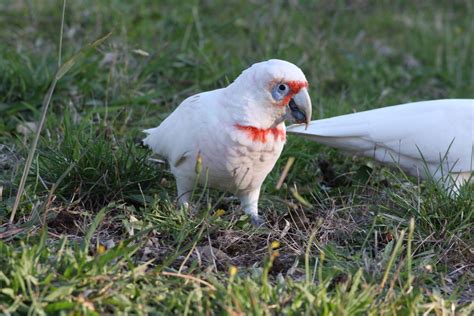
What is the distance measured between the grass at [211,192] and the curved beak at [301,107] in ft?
1.13

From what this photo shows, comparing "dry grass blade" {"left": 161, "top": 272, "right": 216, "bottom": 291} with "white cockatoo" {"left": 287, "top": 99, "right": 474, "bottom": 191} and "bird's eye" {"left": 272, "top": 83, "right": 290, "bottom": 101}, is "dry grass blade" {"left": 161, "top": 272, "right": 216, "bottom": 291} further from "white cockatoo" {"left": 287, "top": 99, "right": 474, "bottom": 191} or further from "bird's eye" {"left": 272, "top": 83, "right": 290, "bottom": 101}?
"white cockatoo" {"left": 287, "top": 99, "right": 474, "bottom": 191}

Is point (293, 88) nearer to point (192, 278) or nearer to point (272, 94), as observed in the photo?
point (272, 94)

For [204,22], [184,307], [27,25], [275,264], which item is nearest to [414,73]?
[204,22]

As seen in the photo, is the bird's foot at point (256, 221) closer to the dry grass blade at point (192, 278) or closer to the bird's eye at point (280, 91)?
the bird's eye at point (280, 91)

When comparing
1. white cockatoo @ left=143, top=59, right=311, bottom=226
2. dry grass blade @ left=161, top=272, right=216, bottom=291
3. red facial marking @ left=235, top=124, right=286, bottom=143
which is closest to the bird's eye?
white cockatoo @ left=143, top=59, right=311, bottom=226

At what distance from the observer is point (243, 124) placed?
3400 millimetres

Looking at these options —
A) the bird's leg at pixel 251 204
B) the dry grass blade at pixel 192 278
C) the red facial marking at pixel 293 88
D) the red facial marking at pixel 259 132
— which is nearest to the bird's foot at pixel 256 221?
the bird's leg at pixel 251 204

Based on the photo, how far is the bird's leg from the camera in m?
3.75

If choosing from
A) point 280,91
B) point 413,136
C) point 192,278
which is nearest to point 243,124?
point 280,91

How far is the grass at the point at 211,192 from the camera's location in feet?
8.97

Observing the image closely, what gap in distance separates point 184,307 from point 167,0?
4377 millimetres

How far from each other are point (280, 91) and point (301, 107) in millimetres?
110

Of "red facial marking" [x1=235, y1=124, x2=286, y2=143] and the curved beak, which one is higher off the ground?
the curved beak

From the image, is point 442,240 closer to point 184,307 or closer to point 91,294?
point 184,307
